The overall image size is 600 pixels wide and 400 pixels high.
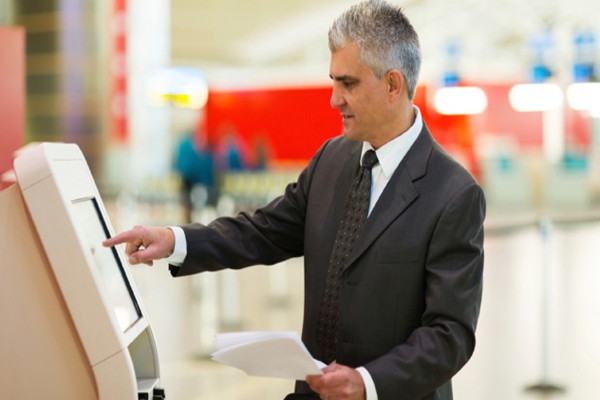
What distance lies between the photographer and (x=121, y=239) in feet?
6.07

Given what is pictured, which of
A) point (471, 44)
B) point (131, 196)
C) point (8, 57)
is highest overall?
point (471, 44)

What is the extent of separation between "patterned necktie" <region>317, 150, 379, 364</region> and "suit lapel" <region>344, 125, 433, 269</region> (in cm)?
5

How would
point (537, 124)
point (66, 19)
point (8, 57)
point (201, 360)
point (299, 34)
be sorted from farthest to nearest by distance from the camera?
point (537, 124)
point (299, 34)
point (66, 19)
point (201, 360)
point (8, 57)

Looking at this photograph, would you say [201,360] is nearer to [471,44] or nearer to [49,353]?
[49,353]

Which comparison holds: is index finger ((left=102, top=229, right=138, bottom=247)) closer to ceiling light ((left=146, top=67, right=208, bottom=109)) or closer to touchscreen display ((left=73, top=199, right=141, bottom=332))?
touchscreen display ((left=73, top=199, right=141, bottom=332))

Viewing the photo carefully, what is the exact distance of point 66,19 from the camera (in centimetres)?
2175

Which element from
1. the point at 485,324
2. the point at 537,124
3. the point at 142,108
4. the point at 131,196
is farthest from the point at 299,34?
the point at 485,324

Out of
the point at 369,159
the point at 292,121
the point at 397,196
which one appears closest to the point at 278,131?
the point at 292,121

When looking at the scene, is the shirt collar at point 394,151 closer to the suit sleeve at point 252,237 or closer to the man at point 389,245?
the man at point 389,245

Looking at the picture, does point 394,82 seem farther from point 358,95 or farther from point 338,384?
point 338,384

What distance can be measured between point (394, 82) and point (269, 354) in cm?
67

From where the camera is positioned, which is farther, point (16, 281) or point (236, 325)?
point (236, 325)

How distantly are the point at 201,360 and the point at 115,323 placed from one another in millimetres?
4985

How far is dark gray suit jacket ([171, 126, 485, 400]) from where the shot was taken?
1862 millimetres
